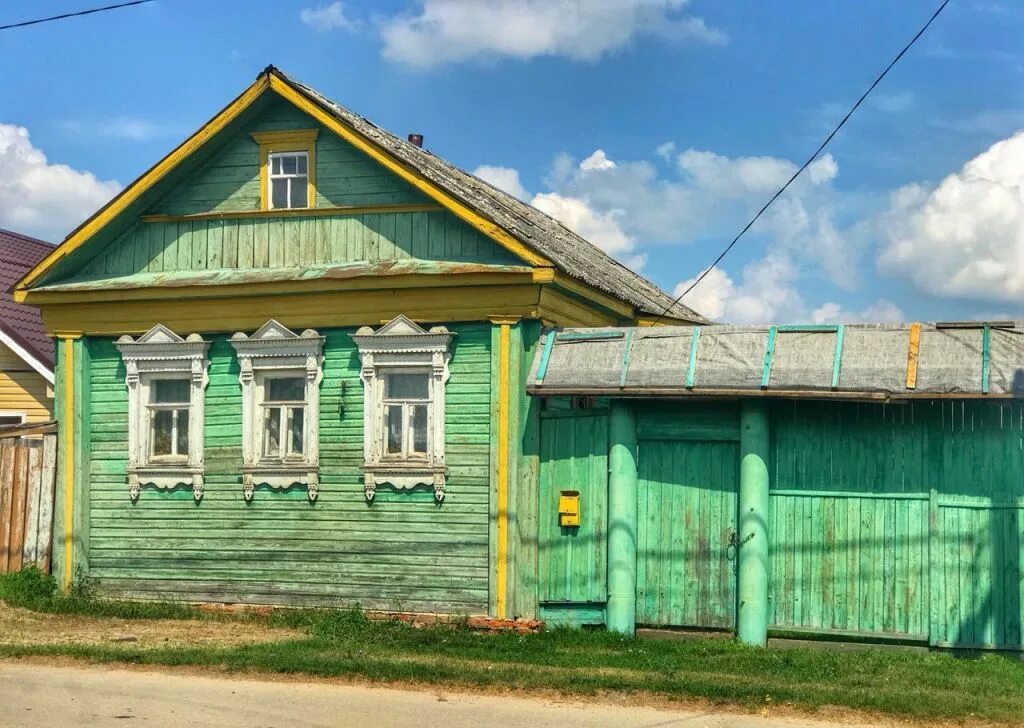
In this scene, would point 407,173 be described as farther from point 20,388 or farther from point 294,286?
point 20,388

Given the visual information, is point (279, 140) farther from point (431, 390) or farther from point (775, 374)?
point (775, 374)

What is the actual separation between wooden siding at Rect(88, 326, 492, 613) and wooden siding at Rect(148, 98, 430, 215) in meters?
1.62

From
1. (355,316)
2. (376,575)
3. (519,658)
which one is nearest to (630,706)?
(519,658)

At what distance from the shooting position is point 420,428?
14078 mm

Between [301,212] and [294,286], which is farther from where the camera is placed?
[301,212]

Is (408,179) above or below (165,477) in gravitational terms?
above

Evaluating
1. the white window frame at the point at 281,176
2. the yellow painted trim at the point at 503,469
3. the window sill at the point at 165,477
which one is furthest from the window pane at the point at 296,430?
the yellow painted trim at the point at 503,469

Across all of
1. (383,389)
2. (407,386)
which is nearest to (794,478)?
(407,386)

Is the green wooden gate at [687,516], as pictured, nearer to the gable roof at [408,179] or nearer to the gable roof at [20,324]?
the gable roof at [408,179]

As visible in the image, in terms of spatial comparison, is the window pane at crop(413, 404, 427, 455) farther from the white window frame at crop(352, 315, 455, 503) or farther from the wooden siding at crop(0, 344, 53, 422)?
the wooden siding at crop(0, 344, 53, 422)

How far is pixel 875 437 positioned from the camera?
12.0 meters

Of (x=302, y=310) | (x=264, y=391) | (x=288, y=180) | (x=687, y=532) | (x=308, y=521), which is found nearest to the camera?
(x=687, y=532)

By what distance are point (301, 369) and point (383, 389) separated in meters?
1.10

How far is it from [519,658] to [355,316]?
4.63m
